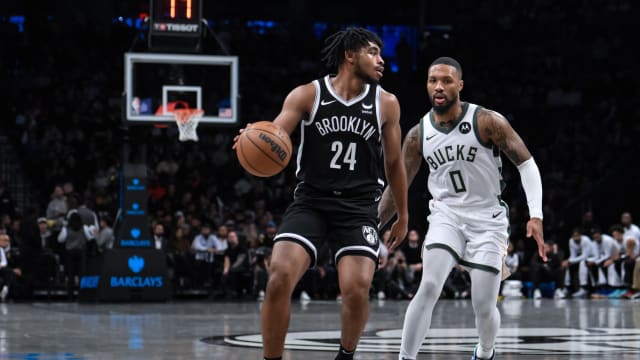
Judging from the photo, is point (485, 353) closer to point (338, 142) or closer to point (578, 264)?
point (338, 142)

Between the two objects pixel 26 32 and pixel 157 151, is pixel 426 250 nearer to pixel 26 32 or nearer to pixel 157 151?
pixel 157 151

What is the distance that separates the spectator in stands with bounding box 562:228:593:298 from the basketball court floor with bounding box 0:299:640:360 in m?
4.34

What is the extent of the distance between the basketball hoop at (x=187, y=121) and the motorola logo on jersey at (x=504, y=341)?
641cm

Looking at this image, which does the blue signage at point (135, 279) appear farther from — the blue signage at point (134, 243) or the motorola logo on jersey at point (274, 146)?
the motorola logo on jersey at point (274, 146)

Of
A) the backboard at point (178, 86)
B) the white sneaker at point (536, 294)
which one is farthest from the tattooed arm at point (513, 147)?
the white sneaker at point (536, 294)

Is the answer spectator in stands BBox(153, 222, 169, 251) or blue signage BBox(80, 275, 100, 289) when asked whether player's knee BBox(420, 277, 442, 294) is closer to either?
blue signage BBox(80, 275, 100, 289)

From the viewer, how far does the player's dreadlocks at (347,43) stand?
299 inches

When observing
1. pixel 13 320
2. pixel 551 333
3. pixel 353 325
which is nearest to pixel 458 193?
pixel 353 325

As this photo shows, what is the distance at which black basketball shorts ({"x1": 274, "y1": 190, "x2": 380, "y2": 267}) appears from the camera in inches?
290

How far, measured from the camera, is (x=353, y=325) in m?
7.38

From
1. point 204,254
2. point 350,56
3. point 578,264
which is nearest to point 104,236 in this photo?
point 204,254

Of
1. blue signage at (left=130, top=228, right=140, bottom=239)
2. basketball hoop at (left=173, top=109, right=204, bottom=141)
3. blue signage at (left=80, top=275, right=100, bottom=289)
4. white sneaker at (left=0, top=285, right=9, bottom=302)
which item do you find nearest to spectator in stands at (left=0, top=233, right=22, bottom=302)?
white sneaker at (left=0, top=285, right=9, bottom=302)

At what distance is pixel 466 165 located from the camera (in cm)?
832

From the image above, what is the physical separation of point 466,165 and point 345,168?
1.24m
